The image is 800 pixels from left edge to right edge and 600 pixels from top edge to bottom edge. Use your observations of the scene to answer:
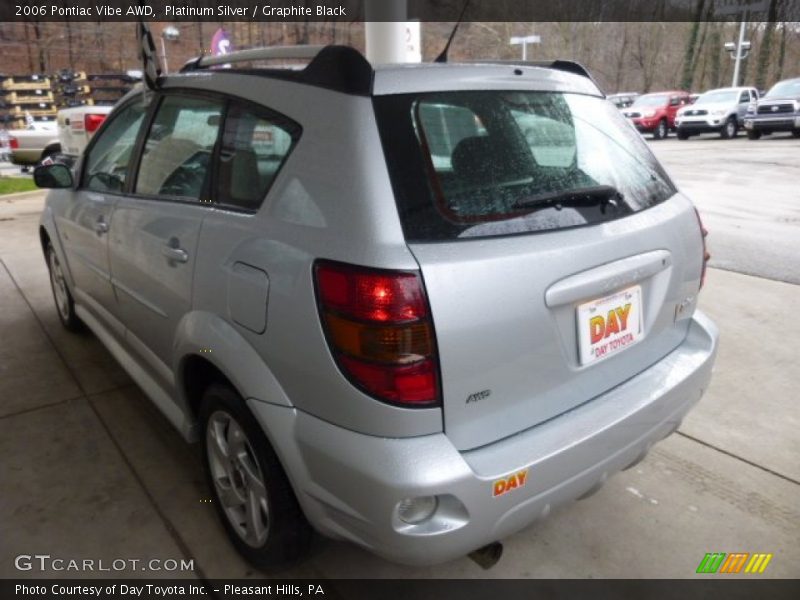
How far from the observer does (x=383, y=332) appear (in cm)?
151

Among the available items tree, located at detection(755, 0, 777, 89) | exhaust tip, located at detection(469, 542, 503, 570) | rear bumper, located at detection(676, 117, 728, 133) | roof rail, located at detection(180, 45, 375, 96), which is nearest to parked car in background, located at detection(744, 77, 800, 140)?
rear bumper, located at detection(676, 117, 728, 133)

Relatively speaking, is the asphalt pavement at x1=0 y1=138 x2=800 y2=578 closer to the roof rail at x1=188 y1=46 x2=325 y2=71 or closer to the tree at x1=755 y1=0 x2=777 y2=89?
the roof rail at x1=188 y1=46 x2=325 y2=71

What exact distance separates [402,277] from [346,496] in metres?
0.59

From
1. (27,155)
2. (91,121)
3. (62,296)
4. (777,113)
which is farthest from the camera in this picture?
(777,113)

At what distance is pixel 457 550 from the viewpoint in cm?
160

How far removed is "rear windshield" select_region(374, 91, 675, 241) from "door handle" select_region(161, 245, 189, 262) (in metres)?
0.91

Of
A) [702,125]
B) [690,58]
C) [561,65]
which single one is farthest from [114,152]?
[690,58]

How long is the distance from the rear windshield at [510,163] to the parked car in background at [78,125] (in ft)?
35.1

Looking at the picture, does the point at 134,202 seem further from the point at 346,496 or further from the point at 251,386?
the point at 346,496

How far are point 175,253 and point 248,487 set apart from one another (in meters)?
0.85

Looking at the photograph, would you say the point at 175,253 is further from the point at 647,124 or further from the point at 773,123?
the point at 647,124

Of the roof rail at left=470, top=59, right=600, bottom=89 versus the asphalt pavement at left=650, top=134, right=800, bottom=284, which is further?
the asphalt pavement at left=650, top=134, right=800, bottom=284

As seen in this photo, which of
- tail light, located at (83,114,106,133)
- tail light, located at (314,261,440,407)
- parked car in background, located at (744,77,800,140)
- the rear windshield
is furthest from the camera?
parked car in background, located at (744,77,800,140)

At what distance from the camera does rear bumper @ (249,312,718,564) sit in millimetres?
1523
